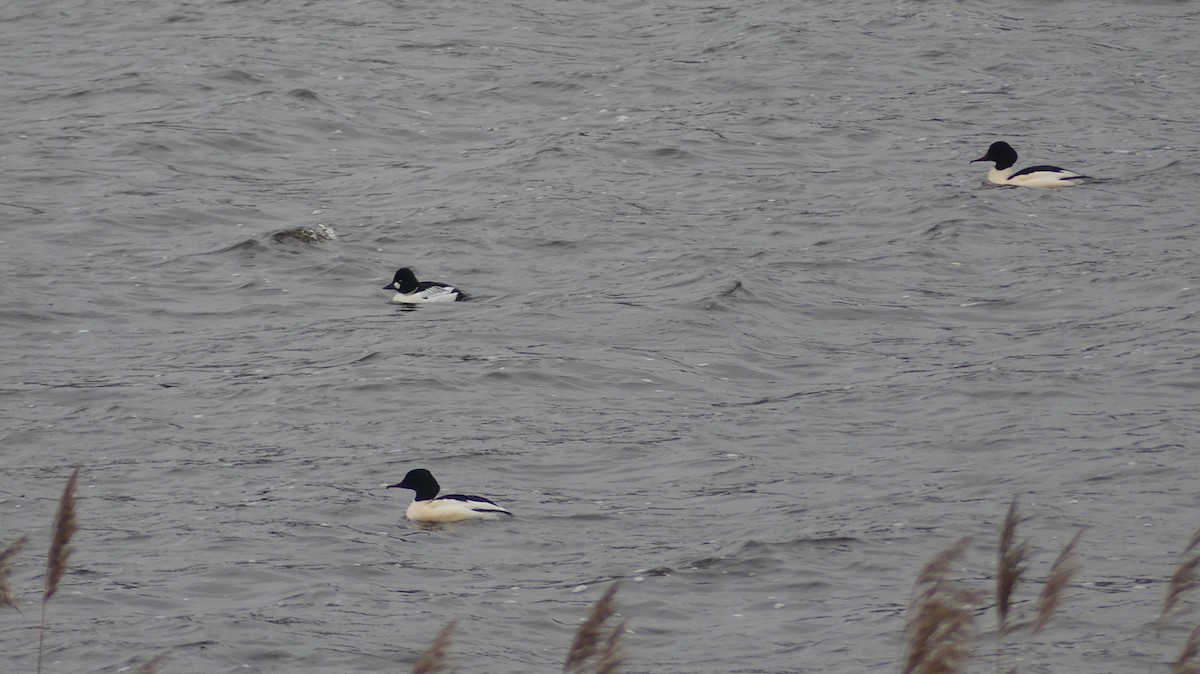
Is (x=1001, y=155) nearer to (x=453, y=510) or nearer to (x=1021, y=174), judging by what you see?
(x=1021, y=174)

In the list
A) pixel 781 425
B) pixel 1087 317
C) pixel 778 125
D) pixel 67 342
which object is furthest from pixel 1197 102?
pixel 67 342

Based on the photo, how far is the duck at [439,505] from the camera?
12.0 m

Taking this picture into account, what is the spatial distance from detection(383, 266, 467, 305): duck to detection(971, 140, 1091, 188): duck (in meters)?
7.27

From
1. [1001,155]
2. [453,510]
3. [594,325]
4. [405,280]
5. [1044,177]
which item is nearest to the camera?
[453,510]

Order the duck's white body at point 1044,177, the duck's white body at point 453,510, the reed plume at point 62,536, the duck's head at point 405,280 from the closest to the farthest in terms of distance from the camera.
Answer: the reed plume at point 62,536, the duck's white body at point 453,510, the duck's head at point 405,280, the duck's white body at point 1044,177

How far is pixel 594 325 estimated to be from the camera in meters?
16.8

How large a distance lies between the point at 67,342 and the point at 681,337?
6.08 metres

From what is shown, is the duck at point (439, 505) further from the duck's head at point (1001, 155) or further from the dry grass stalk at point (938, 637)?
the duck's head at point (1001, 155)

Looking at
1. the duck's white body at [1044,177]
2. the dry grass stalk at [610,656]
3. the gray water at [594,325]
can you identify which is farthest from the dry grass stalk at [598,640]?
the duck's white body at [1044,177]

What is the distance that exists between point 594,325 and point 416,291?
2067 millimetres

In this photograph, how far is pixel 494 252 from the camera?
1958cm

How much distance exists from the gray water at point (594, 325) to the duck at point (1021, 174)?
0.58ft

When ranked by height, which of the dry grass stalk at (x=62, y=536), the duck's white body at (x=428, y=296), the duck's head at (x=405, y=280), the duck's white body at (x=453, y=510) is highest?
the dry grass stalk at (x=62, y=536)

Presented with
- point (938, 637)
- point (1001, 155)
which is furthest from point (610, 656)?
point (1001, 155)
